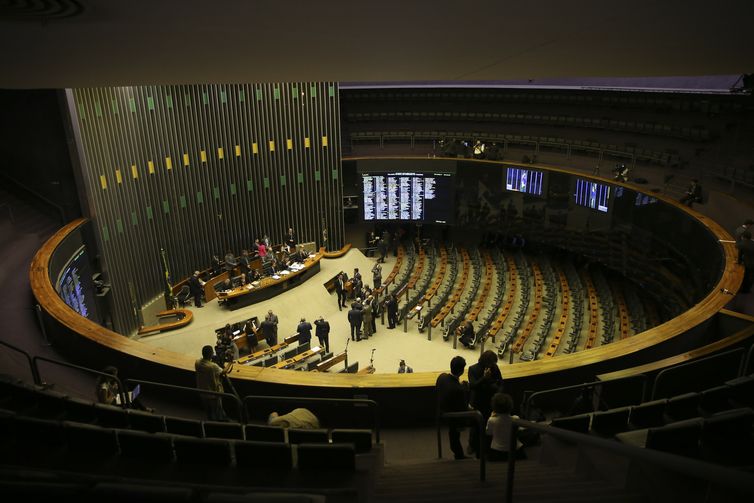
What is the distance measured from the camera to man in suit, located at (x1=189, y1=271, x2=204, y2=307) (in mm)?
11953

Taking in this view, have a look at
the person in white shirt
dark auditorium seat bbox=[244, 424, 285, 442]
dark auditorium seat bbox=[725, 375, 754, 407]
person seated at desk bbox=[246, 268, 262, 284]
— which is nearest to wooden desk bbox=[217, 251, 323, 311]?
person seated at desk bbox=[246, 268, 262, 284]

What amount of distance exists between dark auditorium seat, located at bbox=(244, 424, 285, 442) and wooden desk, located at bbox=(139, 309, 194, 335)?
744 cm

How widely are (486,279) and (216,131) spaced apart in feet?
25.1

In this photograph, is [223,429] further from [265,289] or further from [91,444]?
[265,289]

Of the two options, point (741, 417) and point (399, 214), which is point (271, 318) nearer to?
point (399, 214)

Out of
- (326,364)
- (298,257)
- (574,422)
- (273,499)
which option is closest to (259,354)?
(326,364)

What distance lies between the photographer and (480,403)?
456cm

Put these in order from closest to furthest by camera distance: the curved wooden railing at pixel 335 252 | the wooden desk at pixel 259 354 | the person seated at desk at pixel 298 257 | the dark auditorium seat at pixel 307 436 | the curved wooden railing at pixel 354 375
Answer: the dark auditorium seat at pixel 307 436 < the curved wooden railing at pixel 354 375 < the wooden desk at pixel 259 354 < the person seated at desk at pixel 298 257 < the curved wooden railing at pixel 335 252

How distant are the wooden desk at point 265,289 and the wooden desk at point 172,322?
86 cm

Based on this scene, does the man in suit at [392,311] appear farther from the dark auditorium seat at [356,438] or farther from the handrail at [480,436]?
the dark auditorium seat at [356,438]

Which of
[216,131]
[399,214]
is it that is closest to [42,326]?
[216,131]

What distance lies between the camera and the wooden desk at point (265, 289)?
12.0 m

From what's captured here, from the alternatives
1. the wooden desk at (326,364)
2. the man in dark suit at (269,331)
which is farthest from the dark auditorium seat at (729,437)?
the man in dark suit at (269,331)

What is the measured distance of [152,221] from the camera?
11.6 m
